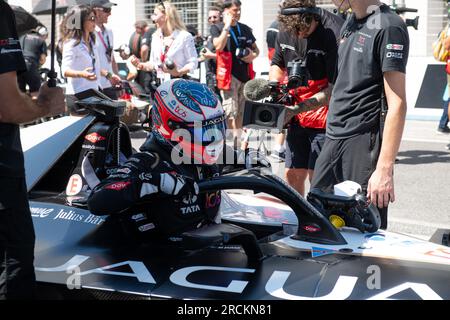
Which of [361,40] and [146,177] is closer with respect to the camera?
[146,177]

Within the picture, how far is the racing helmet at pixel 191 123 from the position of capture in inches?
118

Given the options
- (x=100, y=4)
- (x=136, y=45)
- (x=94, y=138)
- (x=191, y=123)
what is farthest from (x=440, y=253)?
(x=136, y=45)

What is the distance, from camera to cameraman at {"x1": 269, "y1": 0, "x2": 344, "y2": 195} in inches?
171

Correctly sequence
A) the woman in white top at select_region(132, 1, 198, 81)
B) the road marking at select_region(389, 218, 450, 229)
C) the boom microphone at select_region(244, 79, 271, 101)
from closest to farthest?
the boom microphone at select_region(244, 79, 271, 101)
the road marking at select_region(389, 218, 450, 229)
the woman in white top at select_region(132, 1, 198, 81)

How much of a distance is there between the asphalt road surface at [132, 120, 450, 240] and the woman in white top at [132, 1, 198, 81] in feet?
4.62

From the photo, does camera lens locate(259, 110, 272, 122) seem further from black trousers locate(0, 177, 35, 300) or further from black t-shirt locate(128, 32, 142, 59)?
black t-shirt locate(128, 32, 142, 59)

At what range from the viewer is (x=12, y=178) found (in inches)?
97.3

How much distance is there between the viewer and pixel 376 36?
3414mm

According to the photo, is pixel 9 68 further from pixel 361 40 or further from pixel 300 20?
pixel 300 20

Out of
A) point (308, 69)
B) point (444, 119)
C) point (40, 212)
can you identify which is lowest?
point (444, 119)

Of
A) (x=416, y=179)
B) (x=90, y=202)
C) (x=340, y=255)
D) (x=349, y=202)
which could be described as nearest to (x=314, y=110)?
(x=349, y=202)

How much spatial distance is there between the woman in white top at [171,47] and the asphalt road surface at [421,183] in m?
1.41

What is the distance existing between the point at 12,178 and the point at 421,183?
575 centimetres

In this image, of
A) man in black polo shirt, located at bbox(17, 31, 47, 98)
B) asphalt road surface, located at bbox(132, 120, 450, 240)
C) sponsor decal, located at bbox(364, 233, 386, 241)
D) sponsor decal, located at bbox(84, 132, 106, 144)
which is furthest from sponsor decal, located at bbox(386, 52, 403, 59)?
man in black polo shirt, located at bbox(17, 31, 47, 98)
